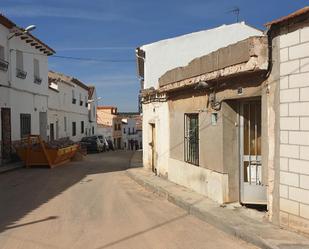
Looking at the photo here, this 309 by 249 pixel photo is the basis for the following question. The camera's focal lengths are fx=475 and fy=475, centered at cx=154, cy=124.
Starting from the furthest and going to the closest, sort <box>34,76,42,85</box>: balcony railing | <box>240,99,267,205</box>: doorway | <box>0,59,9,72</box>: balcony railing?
<box>34,76,42,85</box>: balcony railing < <box>0,59,9,72</box>: balcony railing < <box>240,99,267,205</box>: doorway

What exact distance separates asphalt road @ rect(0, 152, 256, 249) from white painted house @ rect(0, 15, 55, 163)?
830 centimetres

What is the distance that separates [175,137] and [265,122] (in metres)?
6.09

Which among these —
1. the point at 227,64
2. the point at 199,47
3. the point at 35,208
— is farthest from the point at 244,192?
the point at 199,47

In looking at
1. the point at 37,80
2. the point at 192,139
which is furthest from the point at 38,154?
the point at 192,139

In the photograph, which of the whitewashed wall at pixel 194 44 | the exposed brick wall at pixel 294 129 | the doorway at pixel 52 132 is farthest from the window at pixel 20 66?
the exposed brick wall at pixel 294 129

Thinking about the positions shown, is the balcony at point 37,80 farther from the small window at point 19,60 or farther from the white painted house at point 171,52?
the white painted house at point 171,52

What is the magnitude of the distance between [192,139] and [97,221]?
436 cm

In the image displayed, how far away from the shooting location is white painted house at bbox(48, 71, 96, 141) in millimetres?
35312

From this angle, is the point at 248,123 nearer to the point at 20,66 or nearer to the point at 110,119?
the point at 20,66

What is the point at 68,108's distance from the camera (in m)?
40.6

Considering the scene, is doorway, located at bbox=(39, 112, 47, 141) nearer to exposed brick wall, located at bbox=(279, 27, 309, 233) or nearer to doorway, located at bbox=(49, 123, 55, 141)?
doorway, located at bbox=(49, 123, 55, 141)

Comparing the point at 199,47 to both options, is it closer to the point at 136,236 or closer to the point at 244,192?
the point at 244,192

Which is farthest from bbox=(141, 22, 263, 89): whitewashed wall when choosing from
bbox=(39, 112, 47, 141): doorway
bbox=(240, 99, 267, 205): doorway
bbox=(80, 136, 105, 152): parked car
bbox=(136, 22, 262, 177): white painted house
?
bbox=(80, 136, 105, 152): parked car

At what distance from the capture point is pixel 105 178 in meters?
17.8
